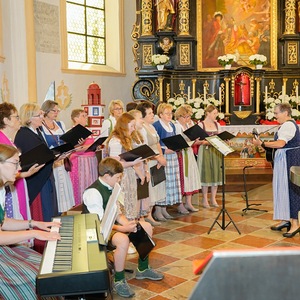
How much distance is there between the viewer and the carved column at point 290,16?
10.8m

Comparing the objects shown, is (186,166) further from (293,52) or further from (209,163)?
(293,52)

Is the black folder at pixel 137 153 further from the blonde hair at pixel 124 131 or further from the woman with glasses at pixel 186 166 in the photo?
the woman with glasses at pixel 186 166

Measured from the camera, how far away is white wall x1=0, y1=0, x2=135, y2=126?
8508 millimetres

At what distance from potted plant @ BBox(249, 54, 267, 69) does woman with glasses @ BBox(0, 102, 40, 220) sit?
287 inches

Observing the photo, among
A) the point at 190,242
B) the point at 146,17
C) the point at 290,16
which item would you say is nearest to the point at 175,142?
the point at 190,242

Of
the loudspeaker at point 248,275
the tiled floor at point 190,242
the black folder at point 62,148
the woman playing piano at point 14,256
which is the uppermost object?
the black folder at point 62,148

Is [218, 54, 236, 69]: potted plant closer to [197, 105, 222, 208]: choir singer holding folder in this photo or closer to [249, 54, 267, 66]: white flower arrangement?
[249, 54, 267, 66]: white flower arrangement

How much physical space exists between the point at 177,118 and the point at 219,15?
4852mm

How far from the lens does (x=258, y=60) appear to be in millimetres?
10430

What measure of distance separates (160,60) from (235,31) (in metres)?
2.14

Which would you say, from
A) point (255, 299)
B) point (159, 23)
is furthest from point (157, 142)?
point (159, 23)

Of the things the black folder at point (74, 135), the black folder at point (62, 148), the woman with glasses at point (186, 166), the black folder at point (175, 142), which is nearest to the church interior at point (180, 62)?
the woman with glasses at point (186, 166)

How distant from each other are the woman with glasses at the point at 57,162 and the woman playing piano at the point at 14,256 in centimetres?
239

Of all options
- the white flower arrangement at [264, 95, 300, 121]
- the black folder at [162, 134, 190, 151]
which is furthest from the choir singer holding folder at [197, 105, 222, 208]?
the white flower arrangement at [264, 95, 300, 121]
